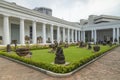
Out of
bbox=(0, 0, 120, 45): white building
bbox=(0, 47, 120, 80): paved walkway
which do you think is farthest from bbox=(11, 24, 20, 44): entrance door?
bbox=(0, 47, 120, 80): paved walkway

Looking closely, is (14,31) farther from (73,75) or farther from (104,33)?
(104,33)

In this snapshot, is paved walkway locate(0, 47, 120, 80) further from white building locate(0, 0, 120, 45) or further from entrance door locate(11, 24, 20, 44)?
entrance door locate(11, 24, 20, 44)

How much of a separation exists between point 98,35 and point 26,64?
165 feet

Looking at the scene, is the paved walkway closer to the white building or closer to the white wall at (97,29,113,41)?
the white building

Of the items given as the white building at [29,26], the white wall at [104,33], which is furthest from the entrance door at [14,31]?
the white wall at [104,33]

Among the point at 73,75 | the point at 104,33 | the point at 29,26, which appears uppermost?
the point at 29,26

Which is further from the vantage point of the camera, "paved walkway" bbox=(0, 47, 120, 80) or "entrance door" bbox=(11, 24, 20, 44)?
"entrance door" bbox=(11, 24, 20, 44)

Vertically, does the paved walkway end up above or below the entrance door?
below

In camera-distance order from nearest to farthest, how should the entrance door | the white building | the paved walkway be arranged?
the paved walkway, the white building, the entrance door

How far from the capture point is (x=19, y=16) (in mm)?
24375

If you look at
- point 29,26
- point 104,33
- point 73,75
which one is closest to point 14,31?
point 29,26

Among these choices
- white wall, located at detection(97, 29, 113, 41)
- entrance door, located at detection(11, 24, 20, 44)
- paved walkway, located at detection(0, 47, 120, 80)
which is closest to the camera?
paved walkway, located at detection(0, 47, 120, 80)

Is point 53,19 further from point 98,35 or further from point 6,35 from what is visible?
point 98,35

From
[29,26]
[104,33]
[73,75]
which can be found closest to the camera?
[73,75]
